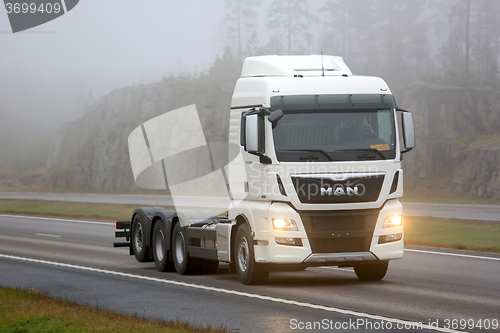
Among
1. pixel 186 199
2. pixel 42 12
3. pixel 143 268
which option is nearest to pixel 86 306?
pixel 143 268

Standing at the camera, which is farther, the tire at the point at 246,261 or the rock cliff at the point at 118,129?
the rock cliff at the point at 118,129

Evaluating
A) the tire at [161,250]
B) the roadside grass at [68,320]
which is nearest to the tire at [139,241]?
the tire at [161,250]

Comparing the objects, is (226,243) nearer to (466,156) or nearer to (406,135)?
(406,135)

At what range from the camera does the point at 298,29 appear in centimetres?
8512

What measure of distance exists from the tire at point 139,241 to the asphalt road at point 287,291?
0.96 ft

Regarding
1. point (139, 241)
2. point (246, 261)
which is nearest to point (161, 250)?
point (139, 241)

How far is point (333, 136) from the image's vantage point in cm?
1175

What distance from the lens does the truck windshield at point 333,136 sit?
1161cm

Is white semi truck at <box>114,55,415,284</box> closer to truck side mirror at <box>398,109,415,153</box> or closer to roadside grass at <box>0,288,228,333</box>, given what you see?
truck side mirror at <box>398,109,415,153</box>

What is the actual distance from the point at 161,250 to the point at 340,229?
5.18 m

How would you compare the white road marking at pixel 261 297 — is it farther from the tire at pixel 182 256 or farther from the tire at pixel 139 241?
the tire at pixel 139 241

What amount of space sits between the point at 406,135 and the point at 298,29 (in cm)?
7509

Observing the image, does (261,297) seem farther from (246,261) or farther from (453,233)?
(453,233)

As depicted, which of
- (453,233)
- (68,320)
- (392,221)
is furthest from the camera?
(453,233)
